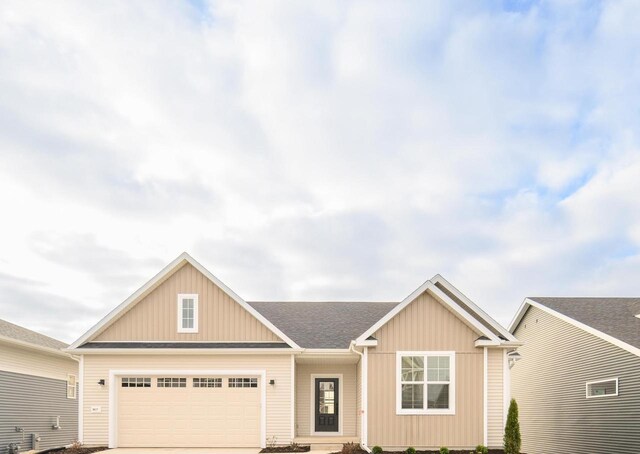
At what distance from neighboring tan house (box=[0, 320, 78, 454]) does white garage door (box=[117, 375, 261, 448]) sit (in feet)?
10.0

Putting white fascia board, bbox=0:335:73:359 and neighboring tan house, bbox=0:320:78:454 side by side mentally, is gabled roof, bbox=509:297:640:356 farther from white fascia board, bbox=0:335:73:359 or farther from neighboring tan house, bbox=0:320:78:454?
neighboring tan house, bbox=0:320:78:454

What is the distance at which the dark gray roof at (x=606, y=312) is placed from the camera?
1906 centimetres

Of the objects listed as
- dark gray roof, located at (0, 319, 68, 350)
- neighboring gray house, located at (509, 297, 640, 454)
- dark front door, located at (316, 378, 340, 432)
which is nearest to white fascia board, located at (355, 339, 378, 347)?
dark front door, located at (316, 378, 340, 432)

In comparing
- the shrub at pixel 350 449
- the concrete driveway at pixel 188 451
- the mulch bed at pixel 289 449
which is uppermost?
the shrub at pixel 350 449

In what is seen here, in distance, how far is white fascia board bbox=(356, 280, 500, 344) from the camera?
17078 millimetres

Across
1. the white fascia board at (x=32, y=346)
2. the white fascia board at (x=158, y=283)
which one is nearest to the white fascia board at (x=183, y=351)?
the white fascia board at (x=158, y=283)

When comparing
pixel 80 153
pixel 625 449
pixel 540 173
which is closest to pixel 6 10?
pixel 80 153

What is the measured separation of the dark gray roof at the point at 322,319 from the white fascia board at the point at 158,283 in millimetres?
1336

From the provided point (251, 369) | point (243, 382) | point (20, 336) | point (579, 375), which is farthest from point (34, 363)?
point (579, 375)

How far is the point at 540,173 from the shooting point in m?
21.4

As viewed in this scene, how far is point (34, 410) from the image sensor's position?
22172 millimetres

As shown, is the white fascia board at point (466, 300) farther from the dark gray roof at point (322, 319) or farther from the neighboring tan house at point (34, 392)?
the neighboring tan house at point (34, 392)

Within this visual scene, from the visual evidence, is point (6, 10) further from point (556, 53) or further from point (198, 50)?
point (556, 53)

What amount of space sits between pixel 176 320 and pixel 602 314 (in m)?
14.5
